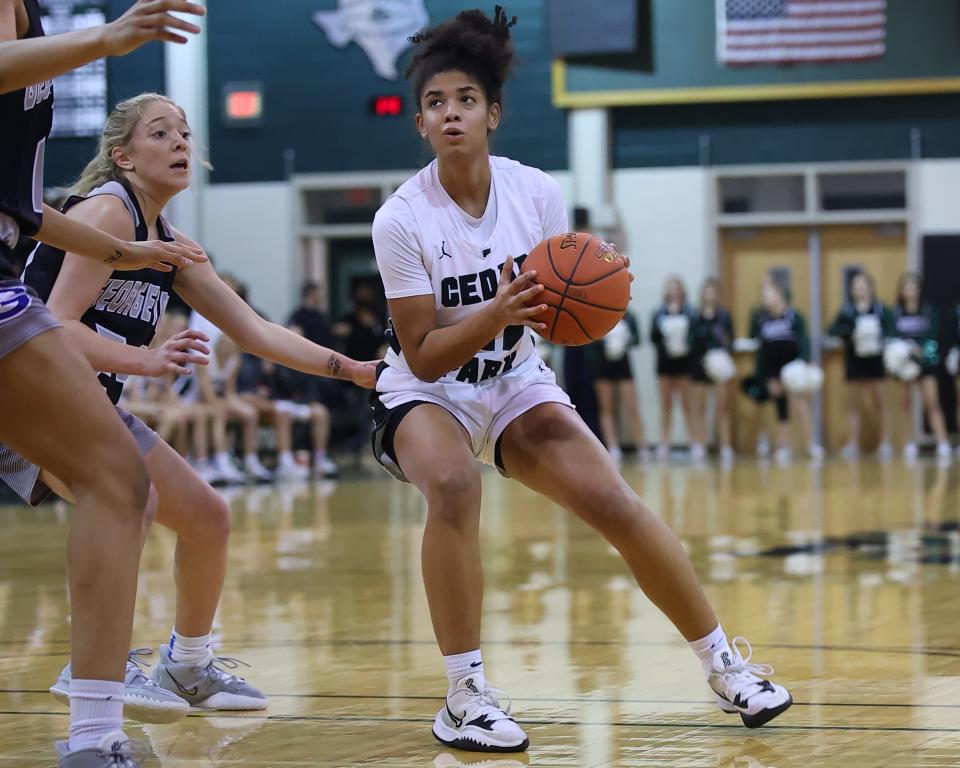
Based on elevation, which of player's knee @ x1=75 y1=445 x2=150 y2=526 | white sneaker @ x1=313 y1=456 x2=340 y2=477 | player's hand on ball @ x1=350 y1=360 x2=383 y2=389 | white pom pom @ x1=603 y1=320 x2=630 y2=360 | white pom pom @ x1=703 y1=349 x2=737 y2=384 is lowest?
white sneaker @ x1=313 y1=456 x2=340 y2=477

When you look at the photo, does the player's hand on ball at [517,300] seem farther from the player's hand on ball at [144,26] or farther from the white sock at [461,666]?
the player's hand on ball at [144,26]

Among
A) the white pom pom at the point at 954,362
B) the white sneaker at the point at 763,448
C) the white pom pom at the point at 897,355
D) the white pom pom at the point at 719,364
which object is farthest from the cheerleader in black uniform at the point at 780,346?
the white pom pom at the point at 954,362

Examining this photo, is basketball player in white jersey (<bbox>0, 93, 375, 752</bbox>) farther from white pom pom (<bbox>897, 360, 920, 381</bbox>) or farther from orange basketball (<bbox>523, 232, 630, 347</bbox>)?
white pom pom (<bbox>897, 360, 920, 381</bbox>)

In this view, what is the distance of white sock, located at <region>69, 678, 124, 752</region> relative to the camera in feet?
9.80

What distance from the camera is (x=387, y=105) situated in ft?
55.3

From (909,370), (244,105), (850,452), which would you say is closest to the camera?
(909,370)

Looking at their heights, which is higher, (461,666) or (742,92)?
(742,92)

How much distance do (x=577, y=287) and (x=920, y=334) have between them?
12290 millimetres

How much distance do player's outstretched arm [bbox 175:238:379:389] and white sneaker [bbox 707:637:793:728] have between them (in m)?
1.18

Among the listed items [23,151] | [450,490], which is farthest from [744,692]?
[23,151]

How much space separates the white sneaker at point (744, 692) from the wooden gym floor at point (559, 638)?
64 millimetres

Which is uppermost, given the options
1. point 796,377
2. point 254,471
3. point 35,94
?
point 35,94

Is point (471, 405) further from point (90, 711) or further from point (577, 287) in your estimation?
point (90, 711)

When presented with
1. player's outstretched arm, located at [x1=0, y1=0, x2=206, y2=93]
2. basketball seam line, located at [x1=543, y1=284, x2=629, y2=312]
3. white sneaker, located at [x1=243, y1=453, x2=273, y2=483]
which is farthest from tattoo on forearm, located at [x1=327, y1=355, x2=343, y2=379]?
white sneaker, located at [x1=243, y1=453, x2=273, y2=483]
